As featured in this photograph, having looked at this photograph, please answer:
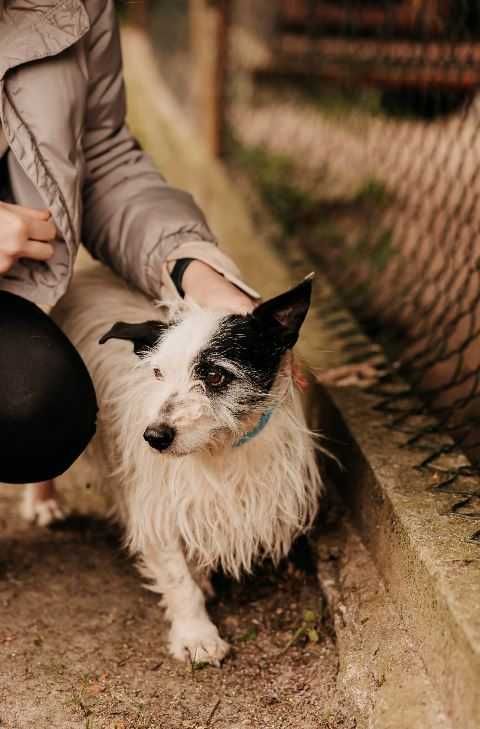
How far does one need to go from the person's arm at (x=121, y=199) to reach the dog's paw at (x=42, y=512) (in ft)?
2.77

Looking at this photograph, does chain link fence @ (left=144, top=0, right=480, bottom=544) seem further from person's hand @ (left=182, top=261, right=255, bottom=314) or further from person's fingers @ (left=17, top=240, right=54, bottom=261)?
person's fingers @ (left=17, top=240, right=54, bottom=261)

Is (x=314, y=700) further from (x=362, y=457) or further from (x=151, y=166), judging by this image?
(x=151, y=166)

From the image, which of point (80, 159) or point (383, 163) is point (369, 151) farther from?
point (80, 159)

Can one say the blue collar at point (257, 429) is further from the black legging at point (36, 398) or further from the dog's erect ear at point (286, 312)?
the black legging at point (36, 398)

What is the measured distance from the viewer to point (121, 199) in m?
2.41

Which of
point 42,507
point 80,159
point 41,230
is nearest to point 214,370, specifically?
point 41,230

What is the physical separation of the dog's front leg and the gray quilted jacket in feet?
2.36

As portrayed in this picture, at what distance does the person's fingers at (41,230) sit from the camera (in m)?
2.07

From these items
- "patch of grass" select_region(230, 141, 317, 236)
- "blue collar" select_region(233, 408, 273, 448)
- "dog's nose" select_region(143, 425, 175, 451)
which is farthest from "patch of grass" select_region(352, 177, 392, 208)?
"dog's nose" select_region(143, 425, 175, 451)

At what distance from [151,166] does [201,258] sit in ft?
1.47

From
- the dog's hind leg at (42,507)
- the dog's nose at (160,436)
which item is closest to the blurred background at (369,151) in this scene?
the dog's nose at (160,436)

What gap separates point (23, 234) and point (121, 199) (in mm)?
433

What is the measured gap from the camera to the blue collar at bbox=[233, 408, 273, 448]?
6.89ft

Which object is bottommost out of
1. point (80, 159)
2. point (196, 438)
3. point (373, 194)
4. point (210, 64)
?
point (373, 194)
